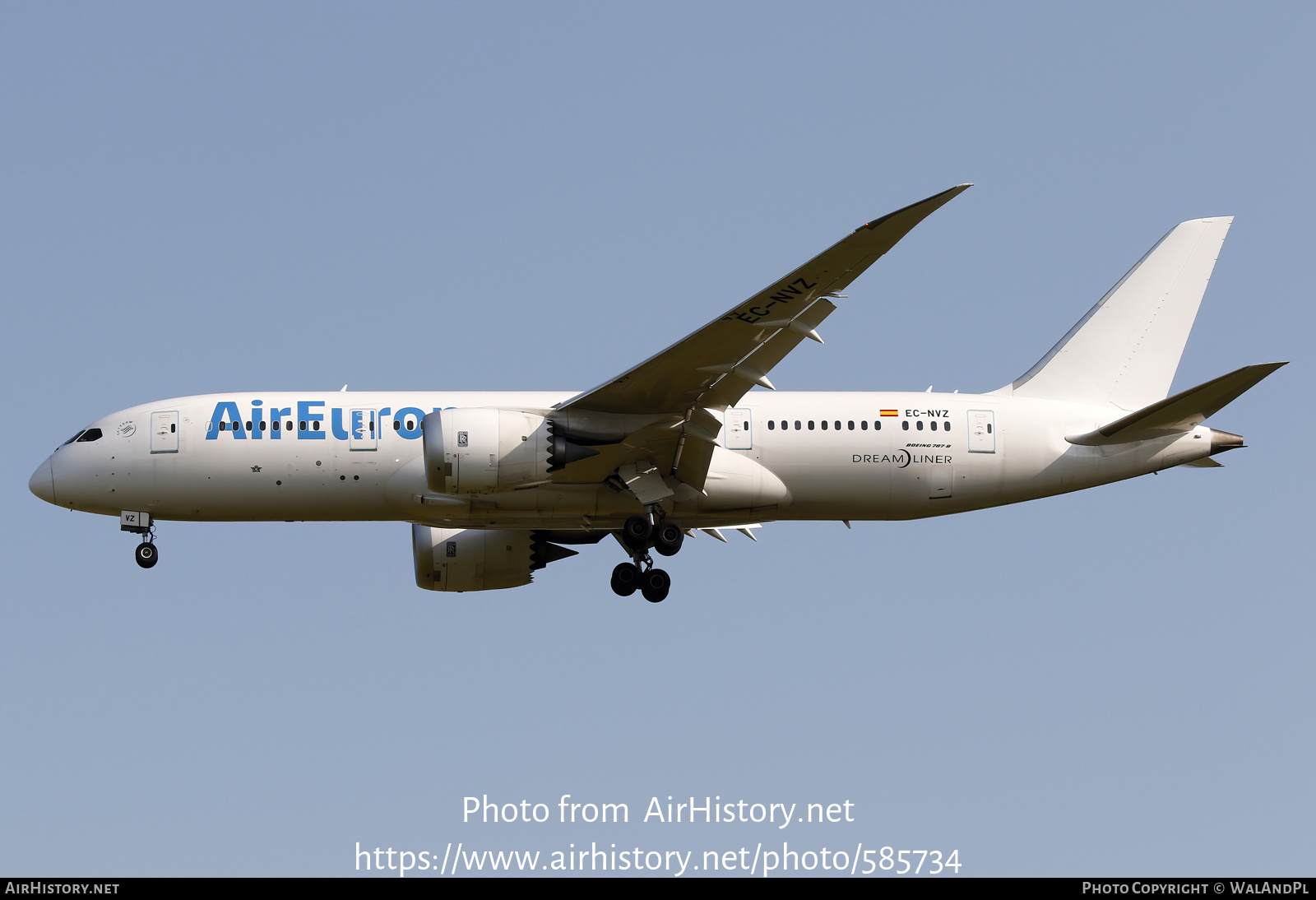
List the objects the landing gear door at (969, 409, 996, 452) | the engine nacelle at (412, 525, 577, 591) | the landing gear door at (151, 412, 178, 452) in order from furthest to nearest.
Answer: the engine nacelle at (412, 525, 577, 591) < the landing gear door at (969, 409, 996, 452) < the landing gear door at (151, 412, 178, 452)

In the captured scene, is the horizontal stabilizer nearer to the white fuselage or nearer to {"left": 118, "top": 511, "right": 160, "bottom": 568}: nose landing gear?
the white fuselage

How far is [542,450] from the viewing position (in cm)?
2748

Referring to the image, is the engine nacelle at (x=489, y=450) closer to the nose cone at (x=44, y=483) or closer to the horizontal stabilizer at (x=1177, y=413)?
the nose cone at (x=44, y=483)

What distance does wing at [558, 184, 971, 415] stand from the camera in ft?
76.9

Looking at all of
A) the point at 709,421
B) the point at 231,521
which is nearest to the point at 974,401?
the point at 709,421

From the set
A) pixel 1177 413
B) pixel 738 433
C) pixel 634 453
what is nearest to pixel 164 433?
pixel 634 453

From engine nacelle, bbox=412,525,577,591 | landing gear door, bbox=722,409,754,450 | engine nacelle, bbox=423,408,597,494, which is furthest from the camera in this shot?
engine nacelle, bbox=412,525,577,591

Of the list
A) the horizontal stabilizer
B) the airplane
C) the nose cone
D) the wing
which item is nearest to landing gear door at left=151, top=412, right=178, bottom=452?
the airplane

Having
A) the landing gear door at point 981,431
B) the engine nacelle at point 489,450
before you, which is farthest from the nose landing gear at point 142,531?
the landing gear door at point 981,431

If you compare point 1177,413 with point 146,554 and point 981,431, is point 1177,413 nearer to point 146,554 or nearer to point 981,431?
point 981,431

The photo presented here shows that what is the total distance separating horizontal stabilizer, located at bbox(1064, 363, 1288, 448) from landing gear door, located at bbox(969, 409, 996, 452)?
1621 mm

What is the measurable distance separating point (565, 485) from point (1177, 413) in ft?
39.0

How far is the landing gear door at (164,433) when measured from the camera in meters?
28.9

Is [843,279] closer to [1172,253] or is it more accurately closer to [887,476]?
[887,476]
